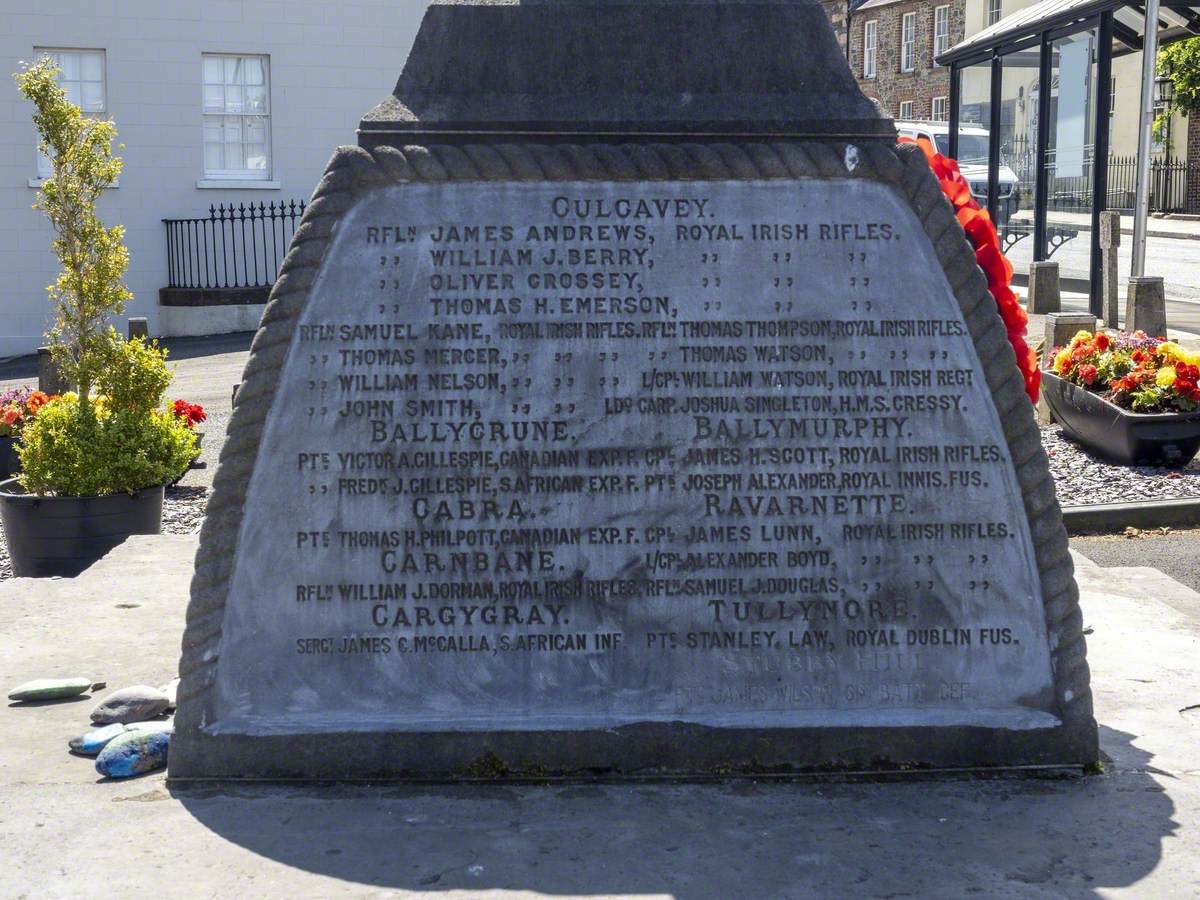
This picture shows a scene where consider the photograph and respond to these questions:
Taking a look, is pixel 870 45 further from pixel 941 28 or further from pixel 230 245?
pixel 230 245

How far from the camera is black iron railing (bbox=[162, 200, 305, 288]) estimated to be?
73.3 feet

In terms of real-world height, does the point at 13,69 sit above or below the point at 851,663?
above

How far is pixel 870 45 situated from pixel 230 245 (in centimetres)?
3778

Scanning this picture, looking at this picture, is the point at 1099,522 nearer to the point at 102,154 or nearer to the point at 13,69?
the point at 102,154

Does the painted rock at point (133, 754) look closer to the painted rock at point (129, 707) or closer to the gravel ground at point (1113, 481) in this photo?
the painted rock at point (129, 707)

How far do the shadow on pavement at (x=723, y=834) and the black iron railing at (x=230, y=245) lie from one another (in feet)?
63.6

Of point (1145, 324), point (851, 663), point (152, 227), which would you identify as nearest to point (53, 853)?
point (851, 663)

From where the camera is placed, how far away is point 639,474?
3.79 m

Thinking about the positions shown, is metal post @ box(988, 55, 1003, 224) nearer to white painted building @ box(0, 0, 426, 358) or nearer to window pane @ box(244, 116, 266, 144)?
white painted building @ box(0, 0, 426, 358)

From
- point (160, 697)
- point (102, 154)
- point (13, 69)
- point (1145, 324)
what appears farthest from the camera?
point (13, 69)

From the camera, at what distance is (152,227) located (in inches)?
877

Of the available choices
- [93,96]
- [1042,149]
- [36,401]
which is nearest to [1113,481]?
[36,401]

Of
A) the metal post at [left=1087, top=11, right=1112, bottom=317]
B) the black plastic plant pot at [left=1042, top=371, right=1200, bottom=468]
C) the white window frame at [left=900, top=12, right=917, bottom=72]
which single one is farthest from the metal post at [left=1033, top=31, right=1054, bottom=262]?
the white window frame at [left=900, top=12, right=917, bottom=72]

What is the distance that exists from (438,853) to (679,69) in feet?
6.80
